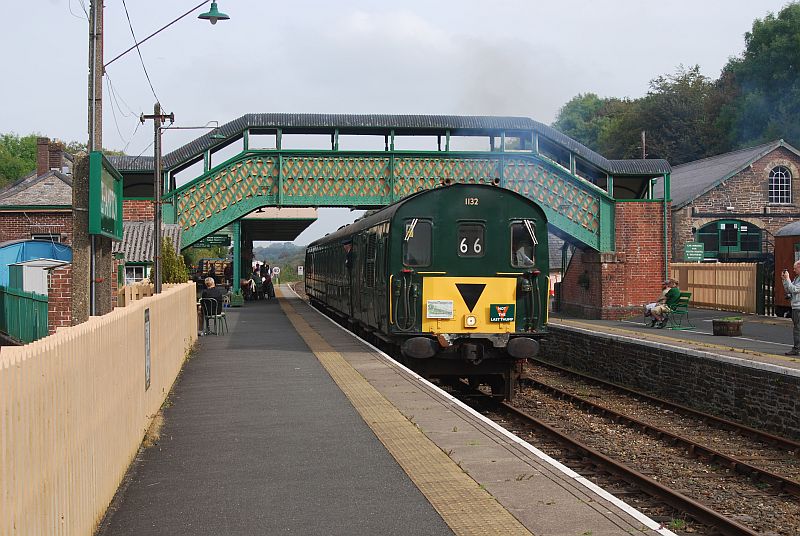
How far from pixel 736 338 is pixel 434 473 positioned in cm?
1392

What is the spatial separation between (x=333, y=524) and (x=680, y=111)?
67.5 meters

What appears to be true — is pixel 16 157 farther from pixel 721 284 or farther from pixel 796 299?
pixel 796 299

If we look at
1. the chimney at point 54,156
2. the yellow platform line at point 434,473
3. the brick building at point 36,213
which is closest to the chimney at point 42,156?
the chimney at point 54,156

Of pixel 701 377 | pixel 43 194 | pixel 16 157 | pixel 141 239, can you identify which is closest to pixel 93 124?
pixel 701 377

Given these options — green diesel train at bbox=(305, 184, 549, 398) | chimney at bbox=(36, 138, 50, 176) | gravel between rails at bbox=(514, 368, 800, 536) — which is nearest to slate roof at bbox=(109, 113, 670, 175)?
A: gravel between rails at bbox=(514, 368, 800, 536)

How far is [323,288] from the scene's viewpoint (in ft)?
95.6

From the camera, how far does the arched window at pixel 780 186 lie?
140 ft

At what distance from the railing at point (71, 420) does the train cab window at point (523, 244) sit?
21.3ft

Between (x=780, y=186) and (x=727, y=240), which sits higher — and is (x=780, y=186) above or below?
above

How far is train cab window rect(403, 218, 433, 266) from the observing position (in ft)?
45.3

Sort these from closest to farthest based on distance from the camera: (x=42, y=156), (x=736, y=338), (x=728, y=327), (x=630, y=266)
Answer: (x=736, y=338) → (x=728, y=327) → (x=630, y=266) → (x=42, y=156)

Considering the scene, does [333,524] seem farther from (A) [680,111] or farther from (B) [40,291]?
(A) [680,111]

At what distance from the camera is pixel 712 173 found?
142 feet

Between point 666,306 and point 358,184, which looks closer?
point 666,306
